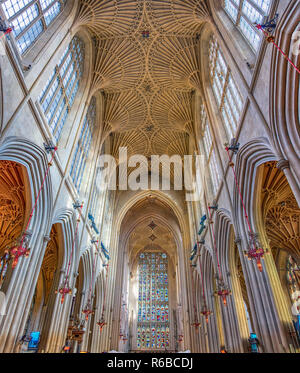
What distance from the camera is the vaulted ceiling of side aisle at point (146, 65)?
14.2m

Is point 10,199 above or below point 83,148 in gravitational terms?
below

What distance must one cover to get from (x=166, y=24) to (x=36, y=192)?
12505 millimetres

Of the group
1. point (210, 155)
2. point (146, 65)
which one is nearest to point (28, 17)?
point (146, 65)

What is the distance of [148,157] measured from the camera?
2472cm

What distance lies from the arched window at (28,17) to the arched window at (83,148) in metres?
6.22

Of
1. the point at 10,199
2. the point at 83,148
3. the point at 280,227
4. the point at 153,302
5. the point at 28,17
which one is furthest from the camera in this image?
the point at 153,302

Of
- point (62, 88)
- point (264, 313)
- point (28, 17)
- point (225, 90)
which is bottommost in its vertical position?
point (264, 313)

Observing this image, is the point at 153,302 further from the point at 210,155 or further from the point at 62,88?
the point at 62,88

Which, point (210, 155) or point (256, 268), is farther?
point (210, 155)

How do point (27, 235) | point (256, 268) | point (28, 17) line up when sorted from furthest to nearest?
point (28, 17) < point (256, 268) < point (27, 235)

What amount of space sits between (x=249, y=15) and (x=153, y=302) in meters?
32.3

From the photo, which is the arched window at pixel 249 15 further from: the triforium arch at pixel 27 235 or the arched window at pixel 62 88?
the triforium arch at pixel 27 235
